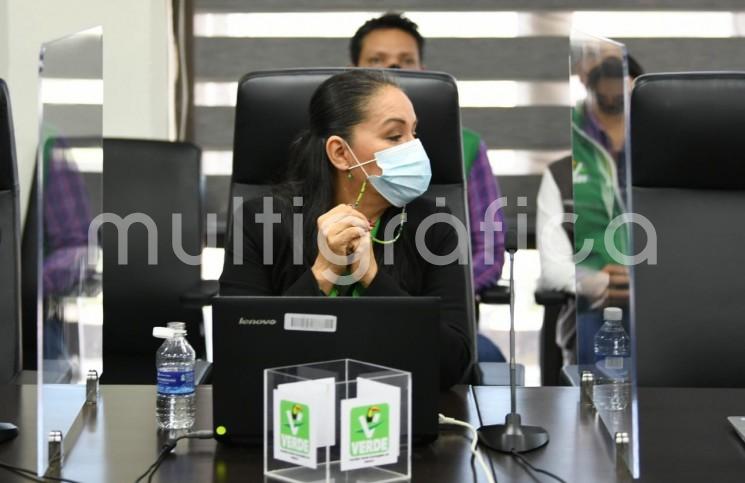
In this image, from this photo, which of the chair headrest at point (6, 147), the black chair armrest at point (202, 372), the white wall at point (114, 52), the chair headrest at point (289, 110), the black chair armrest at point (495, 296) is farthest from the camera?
the white wall at point (114, 52)

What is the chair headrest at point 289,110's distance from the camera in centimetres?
199

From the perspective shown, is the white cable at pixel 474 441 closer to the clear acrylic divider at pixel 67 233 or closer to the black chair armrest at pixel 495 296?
the clear acrylic divider at pixel 67 233

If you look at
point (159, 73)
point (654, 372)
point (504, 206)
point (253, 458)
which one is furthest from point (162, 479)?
point (159, 73)

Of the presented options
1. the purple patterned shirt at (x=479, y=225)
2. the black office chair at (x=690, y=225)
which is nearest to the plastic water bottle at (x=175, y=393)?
the black office chair at (x=690, y=225)

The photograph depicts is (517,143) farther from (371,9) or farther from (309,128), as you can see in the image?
(309,128)

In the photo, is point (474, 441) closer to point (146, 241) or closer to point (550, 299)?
point (550, 299)

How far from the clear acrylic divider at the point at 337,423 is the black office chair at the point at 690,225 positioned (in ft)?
2.90

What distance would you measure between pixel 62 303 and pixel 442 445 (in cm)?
57

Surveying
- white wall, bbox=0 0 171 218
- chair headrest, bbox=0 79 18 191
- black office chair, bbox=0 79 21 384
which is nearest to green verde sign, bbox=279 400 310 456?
black office chair, bbox=0 79 21 384

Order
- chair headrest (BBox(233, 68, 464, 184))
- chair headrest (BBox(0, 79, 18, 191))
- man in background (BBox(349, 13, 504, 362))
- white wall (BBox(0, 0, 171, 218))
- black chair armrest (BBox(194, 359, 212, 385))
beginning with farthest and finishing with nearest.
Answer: white wall (BBox(0, 0, 171, 218)) → man in background (BBox(349, 13, 504, 362)) → chair headrest (BBox(233, 68, 464, 184)) → chair headrest (BBox(0, 79, 18, 191)) → black chair armrest (BBox(194, 359, 212, 385))

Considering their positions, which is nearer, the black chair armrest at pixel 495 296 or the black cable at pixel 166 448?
the black cable at pixel 166 448

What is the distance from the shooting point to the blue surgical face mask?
1892mm

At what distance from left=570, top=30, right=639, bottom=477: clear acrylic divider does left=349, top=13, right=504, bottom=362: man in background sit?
40.8 inches

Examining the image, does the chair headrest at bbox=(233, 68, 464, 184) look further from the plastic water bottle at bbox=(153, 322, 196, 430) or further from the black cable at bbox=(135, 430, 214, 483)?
the black cable at bbox=(135, 430, 214, 483)
